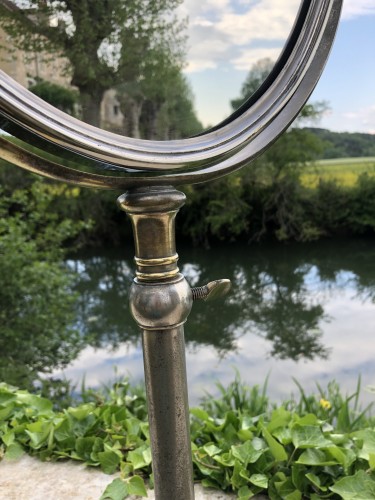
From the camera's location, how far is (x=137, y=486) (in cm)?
76

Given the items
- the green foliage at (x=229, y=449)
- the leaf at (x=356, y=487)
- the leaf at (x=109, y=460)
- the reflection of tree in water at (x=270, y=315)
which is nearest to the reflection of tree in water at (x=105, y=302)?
the reflection of tree in water at (x=270, y=315)

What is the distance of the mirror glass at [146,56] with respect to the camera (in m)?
Result: 0.40

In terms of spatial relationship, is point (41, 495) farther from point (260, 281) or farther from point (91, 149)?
point (260, 281)

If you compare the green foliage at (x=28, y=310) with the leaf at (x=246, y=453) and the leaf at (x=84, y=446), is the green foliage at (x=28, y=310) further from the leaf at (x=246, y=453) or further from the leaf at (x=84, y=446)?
the leaf at (x=246, y=453)

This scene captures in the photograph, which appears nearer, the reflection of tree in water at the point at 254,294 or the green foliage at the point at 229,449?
the green foliage at the point at 229,449

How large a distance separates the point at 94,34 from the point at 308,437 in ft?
2.10

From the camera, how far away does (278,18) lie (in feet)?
1.54

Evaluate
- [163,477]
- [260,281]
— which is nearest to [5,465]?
[163,477]

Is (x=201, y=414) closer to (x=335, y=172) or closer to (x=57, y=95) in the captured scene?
(x=57, y=95)

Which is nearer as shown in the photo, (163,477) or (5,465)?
(163,477)

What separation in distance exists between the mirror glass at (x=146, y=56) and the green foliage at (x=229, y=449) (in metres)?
0.53

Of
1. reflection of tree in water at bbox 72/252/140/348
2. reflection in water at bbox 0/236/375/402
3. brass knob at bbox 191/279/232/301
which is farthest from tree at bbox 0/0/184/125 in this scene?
reflection of tree in water at bbox 72/252/140/348

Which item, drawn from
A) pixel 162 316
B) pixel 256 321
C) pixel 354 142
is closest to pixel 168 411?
pixel 162 316

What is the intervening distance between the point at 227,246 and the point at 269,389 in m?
4.51
